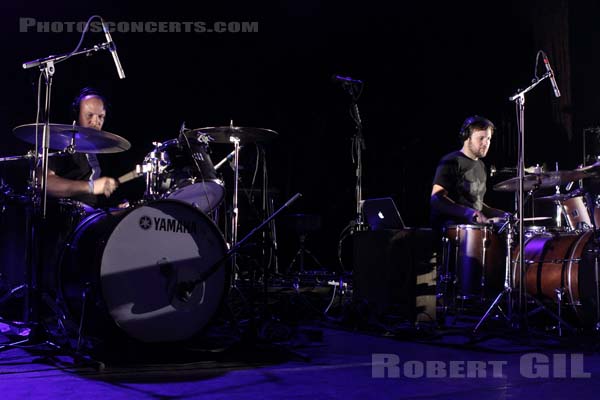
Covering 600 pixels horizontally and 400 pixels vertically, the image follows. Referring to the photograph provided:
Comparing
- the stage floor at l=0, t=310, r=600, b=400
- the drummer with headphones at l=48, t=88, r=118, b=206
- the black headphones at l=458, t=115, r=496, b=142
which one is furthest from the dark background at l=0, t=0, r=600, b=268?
the stage floor at l=0, t=310, r=600, b=400

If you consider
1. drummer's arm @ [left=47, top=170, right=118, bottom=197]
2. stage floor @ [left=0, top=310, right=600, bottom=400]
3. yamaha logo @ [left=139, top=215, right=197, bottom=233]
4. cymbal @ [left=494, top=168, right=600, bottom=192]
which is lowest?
stage floor @ [left=0, top=310, right=600, bottom=400]

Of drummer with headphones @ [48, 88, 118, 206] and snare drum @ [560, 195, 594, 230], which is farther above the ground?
drummer with headphones @ [48, 88, 118, 206]

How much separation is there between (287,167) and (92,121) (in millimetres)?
4391

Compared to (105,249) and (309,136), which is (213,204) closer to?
(105,249)

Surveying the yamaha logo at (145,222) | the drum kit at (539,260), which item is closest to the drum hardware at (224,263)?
the yamaha logo at (145,222)

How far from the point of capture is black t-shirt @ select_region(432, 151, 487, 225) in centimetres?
586

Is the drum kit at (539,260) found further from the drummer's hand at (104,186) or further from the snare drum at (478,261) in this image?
the drummer's hand at (104,186)

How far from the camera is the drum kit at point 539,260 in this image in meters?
4.98

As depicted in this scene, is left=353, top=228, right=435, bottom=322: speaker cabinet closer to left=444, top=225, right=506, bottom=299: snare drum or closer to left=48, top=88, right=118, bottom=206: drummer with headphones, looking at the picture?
left=444, top=225, right=506, bottom=299: snare drum

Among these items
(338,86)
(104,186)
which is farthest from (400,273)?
(338,86)

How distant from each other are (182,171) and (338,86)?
5.15 meters

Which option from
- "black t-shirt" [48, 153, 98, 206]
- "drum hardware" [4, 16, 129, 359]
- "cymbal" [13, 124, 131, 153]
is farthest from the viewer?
"black t-shirt" [48, 153, 98, 206]

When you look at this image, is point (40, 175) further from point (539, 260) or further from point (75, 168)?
point (539, 260)

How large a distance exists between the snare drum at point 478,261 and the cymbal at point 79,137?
2.82m
